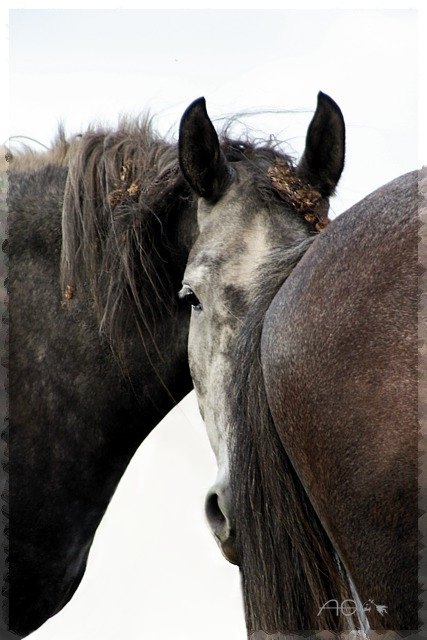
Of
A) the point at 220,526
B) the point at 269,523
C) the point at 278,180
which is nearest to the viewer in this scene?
the point at 269,523

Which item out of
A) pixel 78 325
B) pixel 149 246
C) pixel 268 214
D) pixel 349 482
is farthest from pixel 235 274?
pixel 349 482

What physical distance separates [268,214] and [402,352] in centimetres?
144

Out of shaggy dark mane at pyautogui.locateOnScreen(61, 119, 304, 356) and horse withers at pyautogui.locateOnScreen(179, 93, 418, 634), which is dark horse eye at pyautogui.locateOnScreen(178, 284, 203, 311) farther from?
horse withers at pyautogui.locateOnScreen(179, 93, 418, 634)

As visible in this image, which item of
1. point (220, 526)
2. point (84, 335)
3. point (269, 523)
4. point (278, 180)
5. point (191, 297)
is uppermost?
point (278, 180)

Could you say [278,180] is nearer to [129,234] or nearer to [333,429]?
[129,234]

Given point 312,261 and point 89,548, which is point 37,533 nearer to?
point 89,548

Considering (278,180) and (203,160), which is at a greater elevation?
(203,160)

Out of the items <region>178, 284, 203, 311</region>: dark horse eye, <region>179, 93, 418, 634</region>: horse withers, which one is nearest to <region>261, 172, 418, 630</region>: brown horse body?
<region>179, 93, 418, 634</region>: horse withers

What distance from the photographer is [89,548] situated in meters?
3.18

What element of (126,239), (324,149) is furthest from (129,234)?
(324,149)

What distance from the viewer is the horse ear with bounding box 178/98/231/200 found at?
8.83 ft

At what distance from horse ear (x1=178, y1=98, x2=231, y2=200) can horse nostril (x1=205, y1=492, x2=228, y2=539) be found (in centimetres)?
104

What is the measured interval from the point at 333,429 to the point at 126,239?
1.70 m

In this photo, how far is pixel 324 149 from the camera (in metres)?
2.85
